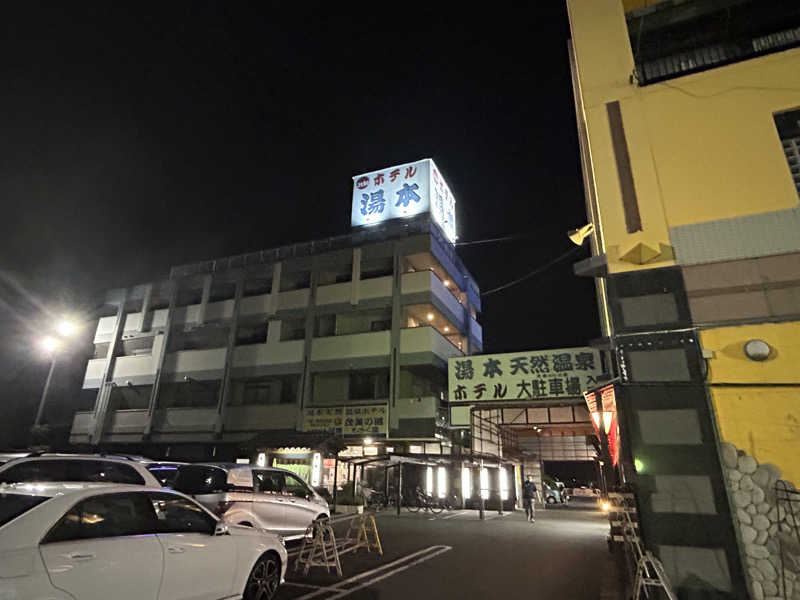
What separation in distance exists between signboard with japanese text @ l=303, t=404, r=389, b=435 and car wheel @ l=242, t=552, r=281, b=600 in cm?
1752

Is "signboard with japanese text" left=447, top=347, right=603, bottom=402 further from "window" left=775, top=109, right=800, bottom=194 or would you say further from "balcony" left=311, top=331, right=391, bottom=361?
"window" left=775, top=109, right=800, bottom=194

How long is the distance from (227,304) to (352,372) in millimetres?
10278

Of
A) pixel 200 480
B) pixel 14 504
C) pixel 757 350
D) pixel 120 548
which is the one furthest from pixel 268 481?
pixel 757 350

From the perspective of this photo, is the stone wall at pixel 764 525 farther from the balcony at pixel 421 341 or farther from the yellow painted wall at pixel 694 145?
the balcony at pixel 421 341

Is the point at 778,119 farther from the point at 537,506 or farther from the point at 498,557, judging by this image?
the point at 537,506

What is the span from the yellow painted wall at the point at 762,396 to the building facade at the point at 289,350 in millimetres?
17760

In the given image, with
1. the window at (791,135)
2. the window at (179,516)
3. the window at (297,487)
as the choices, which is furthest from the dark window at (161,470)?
the window at (791,135)

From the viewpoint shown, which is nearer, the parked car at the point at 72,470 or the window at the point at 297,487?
the parked car at the point at 72,470

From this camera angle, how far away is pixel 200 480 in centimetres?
853

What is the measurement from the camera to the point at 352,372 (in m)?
25.8

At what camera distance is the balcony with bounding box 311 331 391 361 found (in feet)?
81.9

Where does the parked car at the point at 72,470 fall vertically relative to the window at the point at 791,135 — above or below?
below

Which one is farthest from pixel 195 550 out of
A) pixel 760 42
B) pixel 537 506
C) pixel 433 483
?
pixel 537 506

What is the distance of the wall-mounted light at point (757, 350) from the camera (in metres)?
5.37
